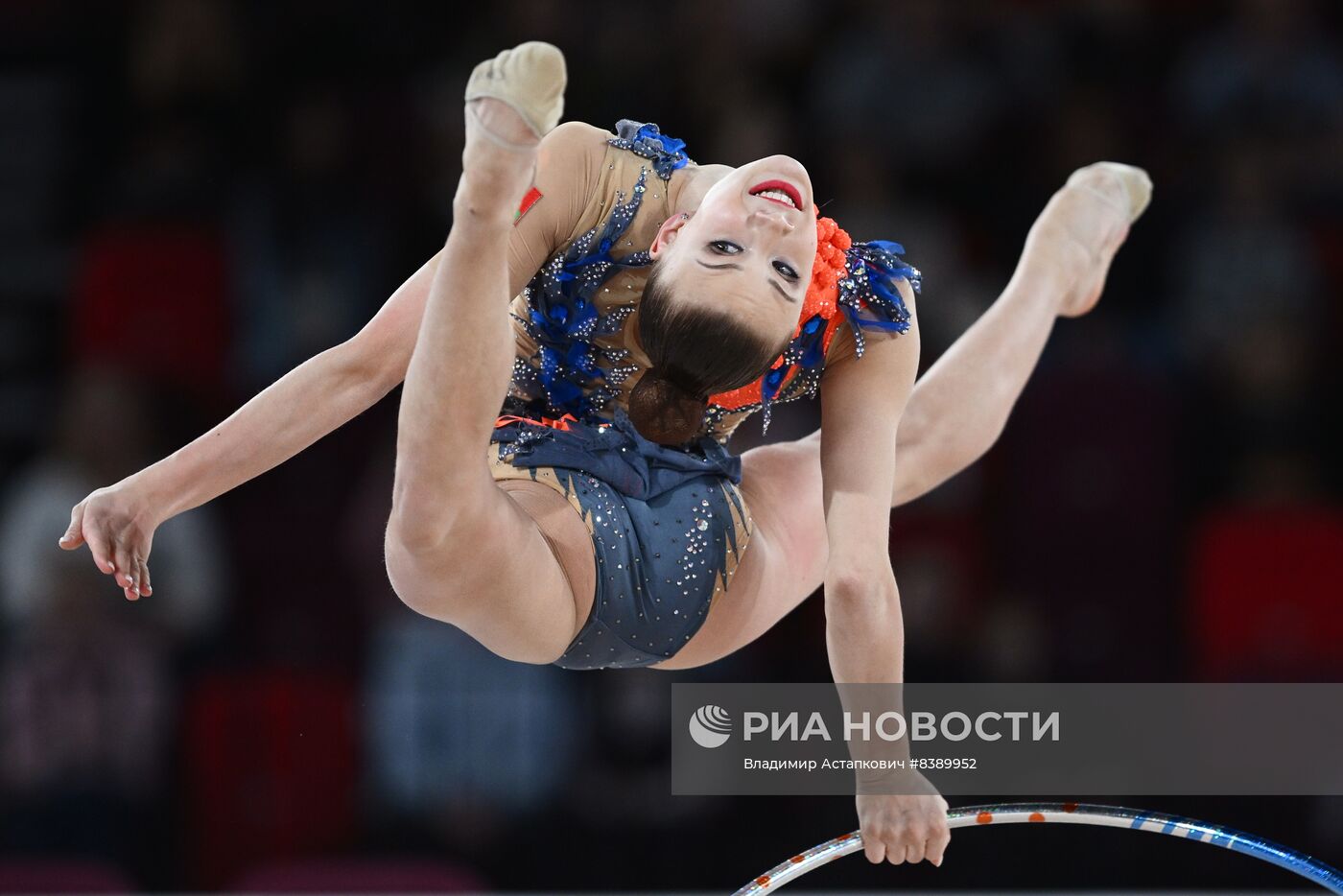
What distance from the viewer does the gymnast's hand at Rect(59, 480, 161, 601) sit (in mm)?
2139

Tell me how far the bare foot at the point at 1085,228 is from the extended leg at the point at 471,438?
118cm

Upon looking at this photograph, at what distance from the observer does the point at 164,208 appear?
175 inches

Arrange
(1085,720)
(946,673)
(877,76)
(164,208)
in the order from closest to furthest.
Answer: (1085,720) < (946,673) < (164,208) < (877,76)

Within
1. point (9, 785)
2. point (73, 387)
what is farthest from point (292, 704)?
point (73, 387)

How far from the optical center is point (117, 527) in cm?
214

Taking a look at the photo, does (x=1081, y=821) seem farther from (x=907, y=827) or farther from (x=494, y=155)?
(x=494, y=155)

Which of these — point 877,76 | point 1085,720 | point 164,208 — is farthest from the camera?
point 877,76

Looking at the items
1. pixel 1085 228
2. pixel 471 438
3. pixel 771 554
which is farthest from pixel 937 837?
pixel 1085 228

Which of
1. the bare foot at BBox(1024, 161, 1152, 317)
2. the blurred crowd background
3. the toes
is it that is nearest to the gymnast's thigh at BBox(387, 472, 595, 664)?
the bare foot at BBox(1024, 161, 1152, 317)

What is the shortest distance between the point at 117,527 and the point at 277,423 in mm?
245

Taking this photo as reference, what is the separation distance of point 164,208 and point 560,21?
45.9 inches

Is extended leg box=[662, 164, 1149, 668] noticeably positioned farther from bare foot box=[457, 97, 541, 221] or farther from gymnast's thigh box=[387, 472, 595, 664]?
bare foot box=[457, 97, 541, 221]

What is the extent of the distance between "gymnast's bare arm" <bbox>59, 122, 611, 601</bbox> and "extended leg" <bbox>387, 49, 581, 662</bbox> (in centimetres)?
21

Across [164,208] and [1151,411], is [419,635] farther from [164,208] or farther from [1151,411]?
[1151,411]
